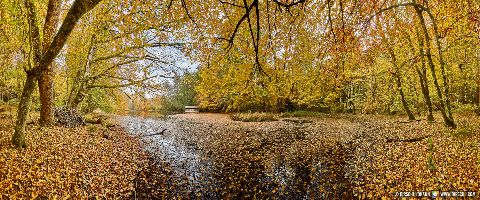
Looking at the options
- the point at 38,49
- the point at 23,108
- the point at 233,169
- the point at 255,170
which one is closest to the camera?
the point at 23,108

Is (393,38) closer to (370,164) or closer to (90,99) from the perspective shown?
(370,164)

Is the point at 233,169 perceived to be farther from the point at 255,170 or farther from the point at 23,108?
the point at 23,108

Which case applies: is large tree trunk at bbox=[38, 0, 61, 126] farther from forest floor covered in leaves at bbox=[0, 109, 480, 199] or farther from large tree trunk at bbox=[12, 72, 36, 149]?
large tree trunk at bbox=[12, 72, 36, 149]

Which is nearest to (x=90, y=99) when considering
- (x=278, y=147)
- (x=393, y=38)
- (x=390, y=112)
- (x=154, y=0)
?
(x=154, y=0)

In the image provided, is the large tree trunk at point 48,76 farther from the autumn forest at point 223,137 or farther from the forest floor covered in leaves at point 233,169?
the forest floor covered in leaves at point 233,169

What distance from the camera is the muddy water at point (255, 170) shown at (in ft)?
25.0

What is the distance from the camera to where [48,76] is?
1304 cm

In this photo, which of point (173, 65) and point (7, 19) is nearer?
point (7, 19)

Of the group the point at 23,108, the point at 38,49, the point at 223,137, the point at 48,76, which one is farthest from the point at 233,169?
the point at 48,76

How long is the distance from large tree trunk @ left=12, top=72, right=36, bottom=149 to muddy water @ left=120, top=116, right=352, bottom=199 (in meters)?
4.62

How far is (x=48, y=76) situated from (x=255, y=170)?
10538 millimetres

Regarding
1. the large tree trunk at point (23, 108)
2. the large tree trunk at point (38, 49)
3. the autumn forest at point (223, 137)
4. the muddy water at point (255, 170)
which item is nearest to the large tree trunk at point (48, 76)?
the autumn forest at point (223, 137)

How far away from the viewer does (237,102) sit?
37.0 m

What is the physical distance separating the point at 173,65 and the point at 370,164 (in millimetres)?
11410
